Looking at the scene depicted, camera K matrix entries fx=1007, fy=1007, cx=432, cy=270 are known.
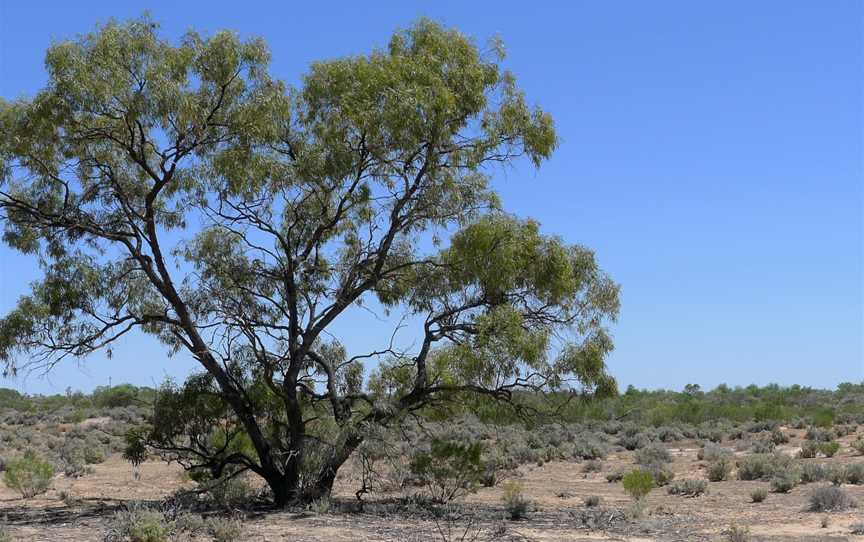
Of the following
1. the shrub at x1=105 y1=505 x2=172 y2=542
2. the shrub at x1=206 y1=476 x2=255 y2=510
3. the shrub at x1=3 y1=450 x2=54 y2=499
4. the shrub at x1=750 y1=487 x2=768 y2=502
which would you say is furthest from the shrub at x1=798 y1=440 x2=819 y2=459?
the shrub at x1=105 y1=505 x2=172 y2=542

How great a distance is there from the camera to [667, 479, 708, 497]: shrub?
22.4 m

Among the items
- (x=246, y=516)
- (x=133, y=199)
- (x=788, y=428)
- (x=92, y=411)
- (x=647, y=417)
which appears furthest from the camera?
(x=92, y=411)

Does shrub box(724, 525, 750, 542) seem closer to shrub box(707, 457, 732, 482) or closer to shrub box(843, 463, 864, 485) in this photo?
shrub box(843, 463, 864, 485)

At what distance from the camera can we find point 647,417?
46.9 metres

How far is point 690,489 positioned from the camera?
22.5 m

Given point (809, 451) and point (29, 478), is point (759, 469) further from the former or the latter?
point (29, 478)

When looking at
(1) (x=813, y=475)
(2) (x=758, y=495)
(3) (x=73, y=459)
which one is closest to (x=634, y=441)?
(1) (x=813, y=475)

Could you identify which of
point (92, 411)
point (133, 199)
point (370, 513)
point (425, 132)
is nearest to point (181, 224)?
point (133, 199)

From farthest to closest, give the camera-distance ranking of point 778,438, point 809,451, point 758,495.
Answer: point 778,438 < point 809,451 < point 758,495

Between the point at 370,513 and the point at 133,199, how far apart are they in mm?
6793

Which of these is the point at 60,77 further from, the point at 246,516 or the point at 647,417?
the point at 647,417

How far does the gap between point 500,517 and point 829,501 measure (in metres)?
6.14

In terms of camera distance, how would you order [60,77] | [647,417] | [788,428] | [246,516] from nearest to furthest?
[60,77]
[246,516]
[788,428]
[647,417]

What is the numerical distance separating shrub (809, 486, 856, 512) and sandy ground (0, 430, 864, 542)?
0.27 metres
